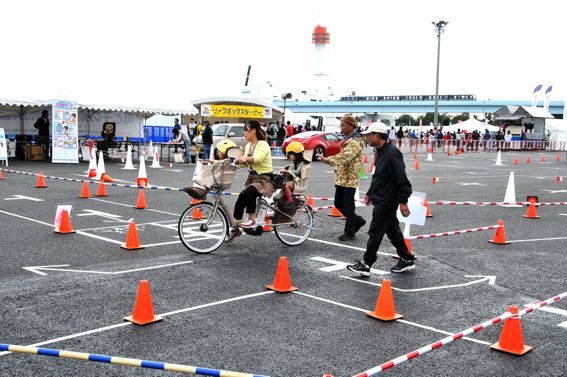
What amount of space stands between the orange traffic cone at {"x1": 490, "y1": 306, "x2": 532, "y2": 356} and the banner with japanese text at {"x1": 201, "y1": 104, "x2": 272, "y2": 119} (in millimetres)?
36254

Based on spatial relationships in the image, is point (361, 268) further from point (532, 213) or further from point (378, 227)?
point (532, 213)

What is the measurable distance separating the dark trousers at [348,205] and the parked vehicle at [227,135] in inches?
797

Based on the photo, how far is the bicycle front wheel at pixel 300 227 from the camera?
32.0 ft

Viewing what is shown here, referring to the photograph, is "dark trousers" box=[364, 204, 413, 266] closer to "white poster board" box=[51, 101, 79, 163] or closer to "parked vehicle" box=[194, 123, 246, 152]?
"white poster board" box=[51, 101, 79, 163]

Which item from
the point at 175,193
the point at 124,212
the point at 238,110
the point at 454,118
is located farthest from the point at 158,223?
the point at 454,118

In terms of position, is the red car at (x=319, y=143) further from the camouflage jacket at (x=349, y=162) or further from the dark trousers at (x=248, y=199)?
the dark trousers at (x=248, y=199)

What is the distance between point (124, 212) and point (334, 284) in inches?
264

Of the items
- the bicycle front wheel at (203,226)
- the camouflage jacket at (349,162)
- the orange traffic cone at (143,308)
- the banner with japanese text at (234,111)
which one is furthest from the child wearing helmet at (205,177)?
the banner with japanese text at (234,111)

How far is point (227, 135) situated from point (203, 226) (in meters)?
22.0

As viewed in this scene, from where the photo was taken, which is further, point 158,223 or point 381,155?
point 158,223

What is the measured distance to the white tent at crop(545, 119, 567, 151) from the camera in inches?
2242

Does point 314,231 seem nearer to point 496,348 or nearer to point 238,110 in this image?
point 496,348

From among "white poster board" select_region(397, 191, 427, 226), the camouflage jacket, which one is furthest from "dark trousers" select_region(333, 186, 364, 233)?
"white poster board" select_region(397, 191, 427, 226)

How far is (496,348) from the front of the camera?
17.7 feet
